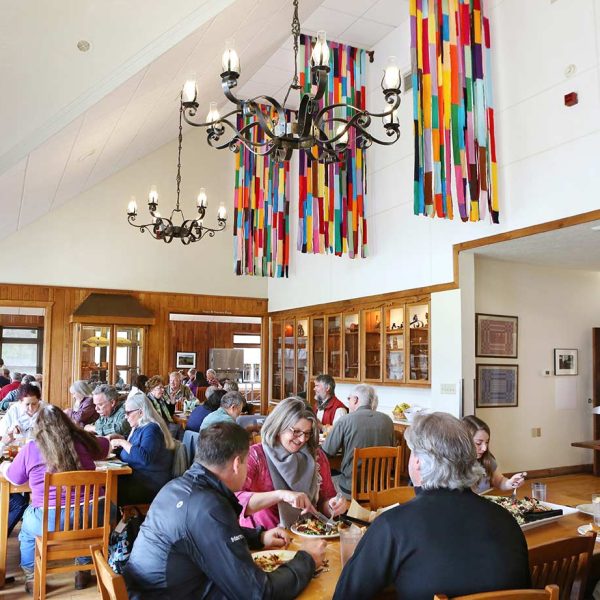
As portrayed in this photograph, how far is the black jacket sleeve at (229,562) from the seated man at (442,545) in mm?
271

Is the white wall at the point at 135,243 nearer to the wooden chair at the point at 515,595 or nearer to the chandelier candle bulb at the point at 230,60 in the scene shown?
the chandelier candle bulb at the point at 230,60

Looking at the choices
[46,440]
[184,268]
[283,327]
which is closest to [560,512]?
[46,440]

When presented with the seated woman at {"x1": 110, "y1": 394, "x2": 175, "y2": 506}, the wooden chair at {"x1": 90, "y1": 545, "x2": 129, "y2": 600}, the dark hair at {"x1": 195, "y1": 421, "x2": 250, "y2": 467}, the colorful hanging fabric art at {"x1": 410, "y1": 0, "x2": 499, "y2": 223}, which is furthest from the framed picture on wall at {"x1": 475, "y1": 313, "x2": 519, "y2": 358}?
the wooden chair at {"x1": 90, "y1": 545, "x2": 129, "y2": 600}

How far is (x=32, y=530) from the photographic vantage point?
408cm

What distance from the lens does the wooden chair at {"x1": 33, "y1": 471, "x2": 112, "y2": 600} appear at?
3.74 meters

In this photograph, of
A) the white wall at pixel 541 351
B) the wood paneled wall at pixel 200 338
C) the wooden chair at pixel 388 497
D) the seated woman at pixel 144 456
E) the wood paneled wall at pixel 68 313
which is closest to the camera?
the wooden chair at pixel 388 497

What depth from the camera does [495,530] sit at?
1.88 meters

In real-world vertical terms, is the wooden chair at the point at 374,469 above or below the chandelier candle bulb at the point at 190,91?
below

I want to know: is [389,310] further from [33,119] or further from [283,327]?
[33,119]

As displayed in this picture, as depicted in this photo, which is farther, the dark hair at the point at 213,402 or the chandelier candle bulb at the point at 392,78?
the dark hair at the point at 213,402

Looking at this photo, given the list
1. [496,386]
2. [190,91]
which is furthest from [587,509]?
[496,386]

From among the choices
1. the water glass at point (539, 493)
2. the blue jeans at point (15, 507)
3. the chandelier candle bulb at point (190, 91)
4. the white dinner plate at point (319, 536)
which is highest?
the chandelier candle bulb at point (190, 91)

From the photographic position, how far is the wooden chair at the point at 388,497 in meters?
3.25

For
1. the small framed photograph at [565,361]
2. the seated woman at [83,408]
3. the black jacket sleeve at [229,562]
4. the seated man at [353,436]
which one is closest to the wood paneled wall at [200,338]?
the seated woman at [83,408]
